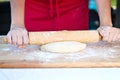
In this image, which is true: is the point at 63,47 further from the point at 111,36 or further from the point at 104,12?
the point at 104,12

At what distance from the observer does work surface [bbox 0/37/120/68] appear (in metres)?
0.89

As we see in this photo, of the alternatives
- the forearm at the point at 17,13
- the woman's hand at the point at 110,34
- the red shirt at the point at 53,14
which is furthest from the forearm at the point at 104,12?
the forearm at the point at 17,13

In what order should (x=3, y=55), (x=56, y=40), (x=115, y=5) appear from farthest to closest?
(x=115, y=5), (x=56, y=40), (x=3, y=55)

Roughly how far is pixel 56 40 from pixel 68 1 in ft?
1.37

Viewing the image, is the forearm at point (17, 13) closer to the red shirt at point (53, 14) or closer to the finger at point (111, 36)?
the red shirt at point (53, 14)

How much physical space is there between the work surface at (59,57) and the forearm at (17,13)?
131mm

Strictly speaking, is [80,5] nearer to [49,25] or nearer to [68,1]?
[68,1]

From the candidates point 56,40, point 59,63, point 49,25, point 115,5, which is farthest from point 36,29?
point 115,5

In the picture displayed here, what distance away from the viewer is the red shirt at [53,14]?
1418 mm

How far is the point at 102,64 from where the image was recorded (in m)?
0.89

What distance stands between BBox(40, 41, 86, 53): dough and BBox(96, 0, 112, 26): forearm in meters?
0.25

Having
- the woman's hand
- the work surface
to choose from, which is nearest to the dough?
the work surface

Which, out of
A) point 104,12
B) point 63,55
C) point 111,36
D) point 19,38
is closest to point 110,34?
point 111,36
